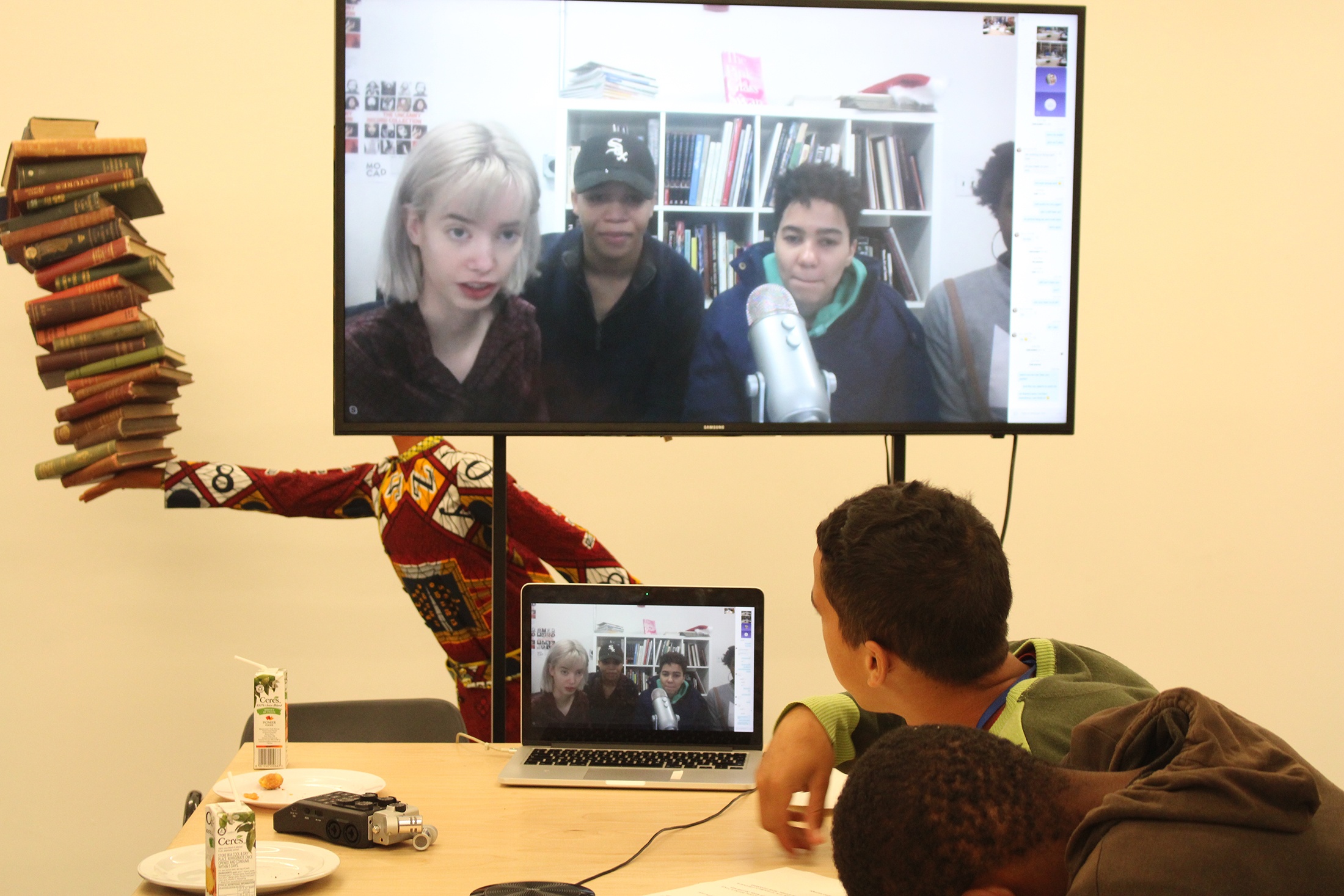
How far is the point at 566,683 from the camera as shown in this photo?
1.83m

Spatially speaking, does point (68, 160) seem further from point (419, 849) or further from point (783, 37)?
point (419, 849)

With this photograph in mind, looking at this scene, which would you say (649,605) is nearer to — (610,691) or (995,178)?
(610,691)

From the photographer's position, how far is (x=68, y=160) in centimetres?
242

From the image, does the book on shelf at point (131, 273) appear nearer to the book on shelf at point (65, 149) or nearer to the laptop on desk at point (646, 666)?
the book on shelf at point (65, 149)

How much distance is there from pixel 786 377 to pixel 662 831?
32.7 inches

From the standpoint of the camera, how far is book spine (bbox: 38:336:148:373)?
2.47m

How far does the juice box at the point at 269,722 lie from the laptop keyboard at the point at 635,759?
39 cm

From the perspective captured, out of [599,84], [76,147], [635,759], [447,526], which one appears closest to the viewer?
[635,759]

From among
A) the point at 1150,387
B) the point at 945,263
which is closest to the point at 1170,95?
the point at 1150,387

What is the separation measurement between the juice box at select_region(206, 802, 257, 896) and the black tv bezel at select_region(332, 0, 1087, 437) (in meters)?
0.80

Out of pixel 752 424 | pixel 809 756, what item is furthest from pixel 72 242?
pixel 809 756

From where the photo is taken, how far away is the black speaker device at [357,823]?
1.44 m

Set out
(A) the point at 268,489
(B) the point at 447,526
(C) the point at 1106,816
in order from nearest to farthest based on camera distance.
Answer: (C) the point at 1106,816, (B) the point at 447,526, (A) the point at 268,489

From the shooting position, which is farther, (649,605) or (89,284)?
(89,284)
